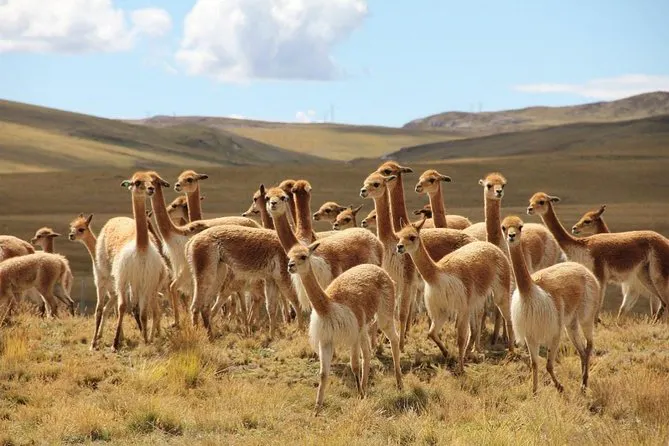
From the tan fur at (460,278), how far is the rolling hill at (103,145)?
8191cm

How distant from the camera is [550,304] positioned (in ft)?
31.4

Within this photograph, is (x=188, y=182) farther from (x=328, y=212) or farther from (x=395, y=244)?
(x=395, y=244)

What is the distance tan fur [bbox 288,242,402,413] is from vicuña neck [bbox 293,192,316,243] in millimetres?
2439

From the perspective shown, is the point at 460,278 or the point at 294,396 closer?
the point at 294,396

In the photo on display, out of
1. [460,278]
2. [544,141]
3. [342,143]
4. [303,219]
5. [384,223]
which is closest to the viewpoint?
[460,278]

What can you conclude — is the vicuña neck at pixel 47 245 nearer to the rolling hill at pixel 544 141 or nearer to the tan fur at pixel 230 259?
the tan fur at pixel 230 259

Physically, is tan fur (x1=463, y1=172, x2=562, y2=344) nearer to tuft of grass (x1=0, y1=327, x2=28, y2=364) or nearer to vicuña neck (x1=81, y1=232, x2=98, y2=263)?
vicuña neck (x1=81, y1=232, x2=98, y2=263)

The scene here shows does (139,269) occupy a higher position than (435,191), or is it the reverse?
(435,191)

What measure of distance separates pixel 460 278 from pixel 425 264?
0.48 m

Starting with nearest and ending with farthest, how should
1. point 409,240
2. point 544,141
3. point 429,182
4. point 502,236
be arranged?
point 409,240, point 502,236, point 429,182, point 544,141

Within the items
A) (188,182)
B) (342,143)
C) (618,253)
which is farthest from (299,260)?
(342,143)

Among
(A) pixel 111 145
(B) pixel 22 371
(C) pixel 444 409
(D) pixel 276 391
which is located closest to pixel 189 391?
(D) pixel 276 391

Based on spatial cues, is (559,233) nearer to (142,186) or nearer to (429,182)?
(429,182)

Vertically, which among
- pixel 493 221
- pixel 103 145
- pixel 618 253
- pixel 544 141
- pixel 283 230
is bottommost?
pixel 544 141
